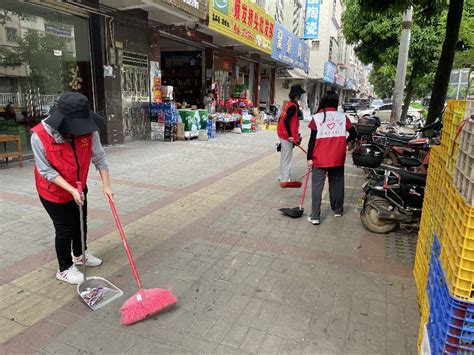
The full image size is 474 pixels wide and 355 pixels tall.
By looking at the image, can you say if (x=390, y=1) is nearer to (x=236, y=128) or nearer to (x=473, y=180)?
A: (x=473, y=180)

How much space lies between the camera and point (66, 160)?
3.04 m

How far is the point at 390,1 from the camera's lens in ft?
19.1

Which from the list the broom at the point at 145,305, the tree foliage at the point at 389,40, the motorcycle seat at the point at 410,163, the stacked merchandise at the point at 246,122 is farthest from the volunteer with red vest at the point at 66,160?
the tree foliage at the point at 389,40

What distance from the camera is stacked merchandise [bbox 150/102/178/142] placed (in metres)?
11.8

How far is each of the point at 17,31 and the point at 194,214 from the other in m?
6.21

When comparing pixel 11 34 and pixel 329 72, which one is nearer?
pixel 11 34

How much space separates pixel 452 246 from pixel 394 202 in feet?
9.10

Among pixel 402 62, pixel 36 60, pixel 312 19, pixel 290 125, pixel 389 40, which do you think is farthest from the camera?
pixel 312 19

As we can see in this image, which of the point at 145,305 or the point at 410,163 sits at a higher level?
the point at 410,163

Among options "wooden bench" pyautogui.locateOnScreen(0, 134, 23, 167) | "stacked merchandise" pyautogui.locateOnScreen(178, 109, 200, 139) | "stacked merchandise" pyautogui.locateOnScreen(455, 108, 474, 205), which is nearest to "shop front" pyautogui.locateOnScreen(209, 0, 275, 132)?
"stacked merchandise" pyautogui.locateOnScreen(178, 109, 200, 139)

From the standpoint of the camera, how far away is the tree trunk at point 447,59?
646 cm

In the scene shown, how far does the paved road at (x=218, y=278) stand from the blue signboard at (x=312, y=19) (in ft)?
81.8

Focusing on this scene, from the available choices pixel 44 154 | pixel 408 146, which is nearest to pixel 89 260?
pixel 44 154

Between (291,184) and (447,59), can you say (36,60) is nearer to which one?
(291,184)
